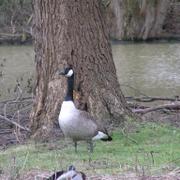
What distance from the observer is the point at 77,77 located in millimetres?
11734

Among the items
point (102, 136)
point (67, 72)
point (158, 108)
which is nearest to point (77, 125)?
point (102, 136)

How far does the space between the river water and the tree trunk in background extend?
316cm

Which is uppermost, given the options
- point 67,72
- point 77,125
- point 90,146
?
point 67,72

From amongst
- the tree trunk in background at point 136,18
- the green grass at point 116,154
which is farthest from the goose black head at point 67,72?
the tree trunk in background at point 136,18

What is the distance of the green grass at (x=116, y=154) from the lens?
322 inches

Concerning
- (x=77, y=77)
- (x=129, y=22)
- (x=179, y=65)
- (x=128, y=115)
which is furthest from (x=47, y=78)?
(x=129, y=22)

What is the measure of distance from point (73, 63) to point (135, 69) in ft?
49.1

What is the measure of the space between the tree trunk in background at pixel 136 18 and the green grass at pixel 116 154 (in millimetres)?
32253

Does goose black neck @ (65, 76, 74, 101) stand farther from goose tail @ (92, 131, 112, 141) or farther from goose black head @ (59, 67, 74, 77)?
goose tail @ (92, 131, 112, 141)

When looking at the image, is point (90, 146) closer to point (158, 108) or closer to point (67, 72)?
point (67, 72)

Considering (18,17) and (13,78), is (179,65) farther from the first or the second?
(18,17)

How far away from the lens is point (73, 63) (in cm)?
1168

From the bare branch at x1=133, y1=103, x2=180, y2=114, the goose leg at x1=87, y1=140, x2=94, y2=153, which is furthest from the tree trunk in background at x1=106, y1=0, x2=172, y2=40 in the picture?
the goose leg at x1=87, y1=140, x2=94, y2=153

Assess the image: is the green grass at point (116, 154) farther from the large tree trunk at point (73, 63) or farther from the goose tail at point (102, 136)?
the large tree trunk at point (73, 63)
